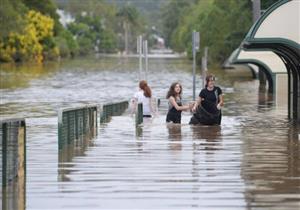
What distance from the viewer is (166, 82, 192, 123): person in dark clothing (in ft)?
72.1

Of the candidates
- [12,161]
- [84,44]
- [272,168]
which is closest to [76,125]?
[272,168]

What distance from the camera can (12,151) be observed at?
1222 cm

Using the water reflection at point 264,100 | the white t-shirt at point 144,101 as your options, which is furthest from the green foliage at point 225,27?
the white t-shirt at point 144,101

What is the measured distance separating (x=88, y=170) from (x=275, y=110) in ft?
54.4

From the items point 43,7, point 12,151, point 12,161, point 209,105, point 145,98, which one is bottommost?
point 12,161

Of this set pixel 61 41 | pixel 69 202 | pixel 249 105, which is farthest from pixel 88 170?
pixel 61 41

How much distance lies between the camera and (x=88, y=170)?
1370 centimetres

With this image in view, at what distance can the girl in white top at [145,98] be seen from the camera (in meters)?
23.3

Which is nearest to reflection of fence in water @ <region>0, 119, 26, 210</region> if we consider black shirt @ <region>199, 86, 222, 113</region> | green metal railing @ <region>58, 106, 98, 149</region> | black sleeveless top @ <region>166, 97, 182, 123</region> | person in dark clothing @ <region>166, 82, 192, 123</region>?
green metal railing @ <region>58, 106, 98, 149</region>

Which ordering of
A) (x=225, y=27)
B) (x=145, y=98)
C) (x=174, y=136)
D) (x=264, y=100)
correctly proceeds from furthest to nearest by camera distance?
(x=225, y=27) < (x=264, y=100) < (x=145, y=98) < (x=174, y=136)

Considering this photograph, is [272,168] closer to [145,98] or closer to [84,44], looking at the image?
[145,98]

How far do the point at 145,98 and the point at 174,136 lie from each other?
14.5ft

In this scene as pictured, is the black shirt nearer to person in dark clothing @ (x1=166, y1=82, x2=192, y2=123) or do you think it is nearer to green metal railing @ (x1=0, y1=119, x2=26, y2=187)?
person in dark clothing @ (x1=166, y1=82, x2=192, y2=123)

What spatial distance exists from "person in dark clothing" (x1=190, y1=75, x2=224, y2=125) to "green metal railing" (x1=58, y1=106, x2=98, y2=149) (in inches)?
93.6
